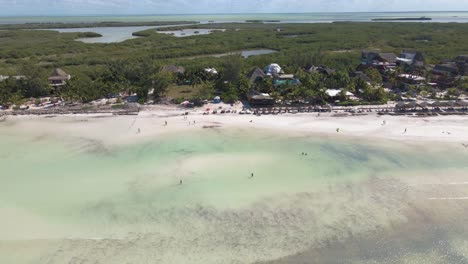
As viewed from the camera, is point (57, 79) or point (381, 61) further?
point (381, 61)

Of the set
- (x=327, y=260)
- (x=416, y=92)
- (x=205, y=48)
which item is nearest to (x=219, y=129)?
(x=327, y=260)

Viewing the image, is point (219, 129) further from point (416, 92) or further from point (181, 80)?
point (416, 92)

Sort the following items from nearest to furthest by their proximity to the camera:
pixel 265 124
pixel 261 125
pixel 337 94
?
pixel 261 125, pixel 265 124, pixel 337 94

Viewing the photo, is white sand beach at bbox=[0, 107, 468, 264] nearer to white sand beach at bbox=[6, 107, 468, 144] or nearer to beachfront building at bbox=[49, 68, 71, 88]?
white sand beach at bbox=[6, 107, 468, 144]

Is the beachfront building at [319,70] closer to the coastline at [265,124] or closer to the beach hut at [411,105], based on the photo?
the beach hut at [411,105]

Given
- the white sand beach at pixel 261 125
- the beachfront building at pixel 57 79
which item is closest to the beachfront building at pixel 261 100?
the white sand beach at pixel 261 125

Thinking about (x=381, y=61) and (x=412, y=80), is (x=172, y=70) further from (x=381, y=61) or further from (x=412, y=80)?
(x=381, y=61)

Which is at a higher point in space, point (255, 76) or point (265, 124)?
point (255, 76)

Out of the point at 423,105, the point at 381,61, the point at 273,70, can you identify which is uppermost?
the point at 381,61

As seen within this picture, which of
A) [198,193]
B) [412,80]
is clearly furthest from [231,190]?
[412,80]

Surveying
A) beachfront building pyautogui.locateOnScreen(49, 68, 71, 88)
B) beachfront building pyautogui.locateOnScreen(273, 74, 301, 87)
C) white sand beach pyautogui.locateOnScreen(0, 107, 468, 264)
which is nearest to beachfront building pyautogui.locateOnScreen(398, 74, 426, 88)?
white sand beach pyautogui.locateOnScreen(0, 107, 468, 264)
